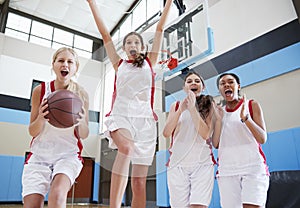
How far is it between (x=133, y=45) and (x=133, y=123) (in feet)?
1.20

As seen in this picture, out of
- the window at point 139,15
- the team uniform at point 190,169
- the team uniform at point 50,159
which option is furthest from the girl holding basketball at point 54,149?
the window at point 139,15

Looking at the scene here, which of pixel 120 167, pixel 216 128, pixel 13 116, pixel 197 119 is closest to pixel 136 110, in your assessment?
pixel 120 167

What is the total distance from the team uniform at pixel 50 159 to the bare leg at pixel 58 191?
2cm

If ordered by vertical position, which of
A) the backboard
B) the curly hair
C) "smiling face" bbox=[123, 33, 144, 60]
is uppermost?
the backboard

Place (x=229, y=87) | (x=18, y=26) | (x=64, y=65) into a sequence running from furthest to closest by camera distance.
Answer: (x=18, y=26) < (x=229, y=87) < (x=64, y=65)

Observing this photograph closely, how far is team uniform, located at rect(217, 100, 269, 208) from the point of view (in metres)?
1.20

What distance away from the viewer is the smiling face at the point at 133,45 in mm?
1206

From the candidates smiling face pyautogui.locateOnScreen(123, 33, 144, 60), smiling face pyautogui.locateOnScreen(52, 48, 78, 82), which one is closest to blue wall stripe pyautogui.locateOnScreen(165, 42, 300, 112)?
A: smiling face pyautogui.locateOnScreen(123, 33, 144, 60)

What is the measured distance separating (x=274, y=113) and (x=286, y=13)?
0.96m

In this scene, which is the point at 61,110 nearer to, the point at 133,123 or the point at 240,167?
the point at 133,123

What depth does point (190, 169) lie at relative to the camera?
1.27 m

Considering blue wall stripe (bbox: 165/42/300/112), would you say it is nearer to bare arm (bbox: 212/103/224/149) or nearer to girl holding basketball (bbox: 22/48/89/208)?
bare arm (bbox: 212/103/224/149)

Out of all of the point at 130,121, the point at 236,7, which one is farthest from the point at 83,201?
the point at 130,121

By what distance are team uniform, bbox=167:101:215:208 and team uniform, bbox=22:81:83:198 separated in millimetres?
463
